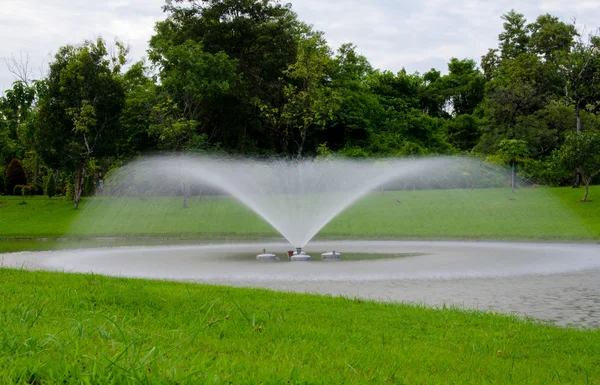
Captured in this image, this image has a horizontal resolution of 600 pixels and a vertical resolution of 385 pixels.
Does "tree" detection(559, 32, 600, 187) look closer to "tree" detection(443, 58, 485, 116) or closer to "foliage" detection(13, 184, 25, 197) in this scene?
"tree" detection(443, 58, 485, 116)

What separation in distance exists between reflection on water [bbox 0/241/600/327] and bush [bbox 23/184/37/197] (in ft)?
118

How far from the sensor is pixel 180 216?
3703 centimetres

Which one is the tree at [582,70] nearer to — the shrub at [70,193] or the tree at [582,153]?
the tree at [582,153]

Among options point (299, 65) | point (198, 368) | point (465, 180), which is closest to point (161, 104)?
point (299, 65)

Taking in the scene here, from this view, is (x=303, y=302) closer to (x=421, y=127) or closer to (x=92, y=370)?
(x=92, y=370)

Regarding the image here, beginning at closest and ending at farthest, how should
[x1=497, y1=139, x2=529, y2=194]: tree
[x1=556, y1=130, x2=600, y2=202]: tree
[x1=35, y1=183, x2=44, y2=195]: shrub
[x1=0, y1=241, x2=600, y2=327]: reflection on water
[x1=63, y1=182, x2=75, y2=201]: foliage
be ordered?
[x1=0, y1=241, x2=600, y2=327]: reflection on water, [x1=556, y1=130, x2=600, y2=202]: tree, [x1=497, y1=139, x2=529, y2=194]: tree, [x1=63, y1=182, x2=75, y2=201]: foliage, [x1=35, y1=183, x2=44, y2=195]: shrub

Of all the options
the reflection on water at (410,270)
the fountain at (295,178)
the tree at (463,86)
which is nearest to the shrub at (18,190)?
the fountain at (295,178)

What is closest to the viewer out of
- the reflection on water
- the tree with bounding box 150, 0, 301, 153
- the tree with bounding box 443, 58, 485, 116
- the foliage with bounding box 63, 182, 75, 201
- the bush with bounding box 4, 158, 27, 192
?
the reflection on water

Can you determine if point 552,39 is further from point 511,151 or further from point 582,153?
point 582,153

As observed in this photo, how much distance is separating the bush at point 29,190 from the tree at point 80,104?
8.04m

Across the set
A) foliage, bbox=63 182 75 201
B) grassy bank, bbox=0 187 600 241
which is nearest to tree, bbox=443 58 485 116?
grassy bank, bbox=0 187 600 241

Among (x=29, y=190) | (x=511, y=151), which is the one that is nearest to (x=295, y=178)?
(x=511, y=151)

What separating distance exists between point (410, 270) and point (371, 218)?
67.7 ft

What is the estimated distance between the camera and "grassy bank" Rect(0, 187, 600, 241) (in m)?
29.0
